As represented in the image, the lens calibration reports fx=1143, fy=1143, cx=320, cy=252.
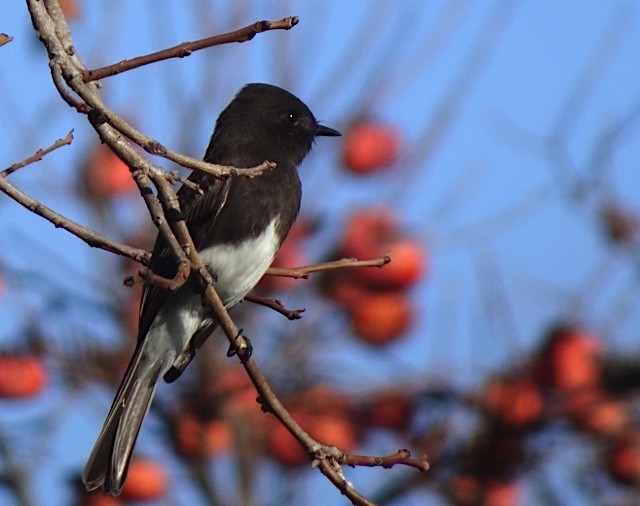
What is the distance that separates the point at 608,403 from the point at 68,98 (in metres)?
3.56

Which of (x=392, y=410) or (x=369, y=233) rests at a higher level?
(x=369, y=233)

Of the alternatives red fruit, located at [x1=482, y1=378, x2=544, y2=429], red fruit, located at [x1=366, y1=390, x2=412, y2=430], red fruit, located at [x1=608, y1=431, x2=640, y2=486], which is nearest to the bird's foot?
red fruit, located at [x1=366, y1=390, x2=412, y2=430]

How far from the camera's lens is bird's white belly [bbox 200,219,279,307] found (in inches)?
120

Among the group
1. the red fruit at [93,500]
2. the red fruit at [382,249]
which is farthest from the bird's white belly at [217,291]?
the red fruit at [93,500]

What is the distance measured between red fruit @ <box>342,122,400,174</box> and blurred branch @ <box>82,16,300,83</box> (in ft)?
9.43

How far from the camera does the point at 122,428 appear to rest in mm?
2846

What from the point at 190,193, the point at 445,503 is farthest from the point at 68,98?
the point at 445,503

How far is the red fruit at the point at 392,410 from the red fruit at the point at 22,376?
1425mm

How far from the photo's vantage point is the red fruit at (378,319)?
4887mm

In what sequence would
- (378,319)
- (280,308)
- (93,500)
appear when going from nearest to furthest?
(280,308)
(93,500)
(378,319)

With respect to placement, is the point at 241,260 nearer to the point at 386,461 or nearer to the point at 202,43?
the point at 386,461

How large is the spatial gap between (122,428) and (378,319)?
7.20ft

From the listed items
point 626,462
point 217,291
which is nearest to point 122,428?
point 217,291

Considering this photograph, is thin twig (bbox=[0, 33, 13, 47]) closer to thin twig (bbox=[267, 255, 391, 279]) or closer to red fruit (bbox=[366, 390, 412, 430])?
thin twig (bbox=[267, 255, 391, 279])
